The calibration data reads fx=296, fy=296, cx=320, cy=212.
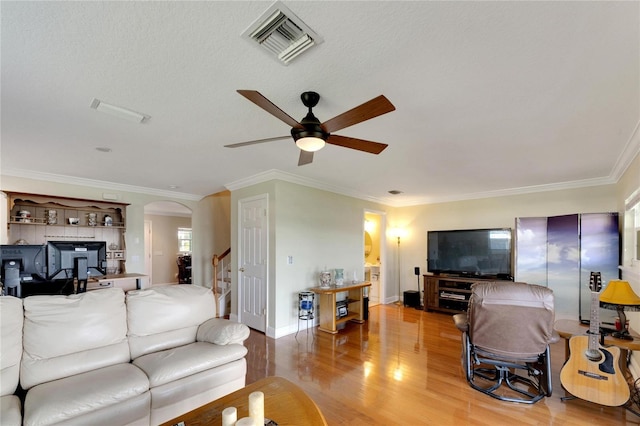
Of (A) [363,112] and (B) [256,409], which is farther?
(A) [363,112]

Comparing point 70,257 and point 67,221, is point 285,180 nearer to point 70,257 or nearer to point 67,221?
point 70,257

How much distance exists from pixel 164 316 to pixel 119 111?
1.79 meters

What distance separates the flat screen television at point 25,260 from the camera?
3.12 m

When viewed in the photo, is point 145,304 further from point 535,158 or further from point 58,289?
point 535,158

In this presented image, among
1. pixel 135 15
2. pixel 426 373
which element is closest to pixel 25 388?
pixel 135 15

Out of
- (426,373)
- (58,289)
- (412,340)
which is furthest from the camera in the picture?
(412,340)

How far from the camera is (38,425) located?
1.58 meters

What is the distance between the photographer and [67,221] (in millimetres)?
4832

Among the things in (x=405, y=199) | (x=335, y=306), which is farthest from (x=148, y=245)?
(x=405, y=199)

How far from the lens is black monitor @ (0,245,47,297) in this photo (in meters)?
3.10

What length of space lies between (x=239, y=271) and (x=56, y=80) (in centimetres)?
371

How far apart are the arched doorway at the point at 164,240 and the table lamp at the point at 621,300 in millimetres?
9269

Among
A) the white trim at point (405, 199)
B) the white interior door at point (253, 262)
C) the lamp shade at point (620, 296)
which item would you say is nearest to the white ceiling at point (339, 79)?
the white trim at point (405, 199)

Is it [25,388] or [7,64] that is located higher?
[7,64]
